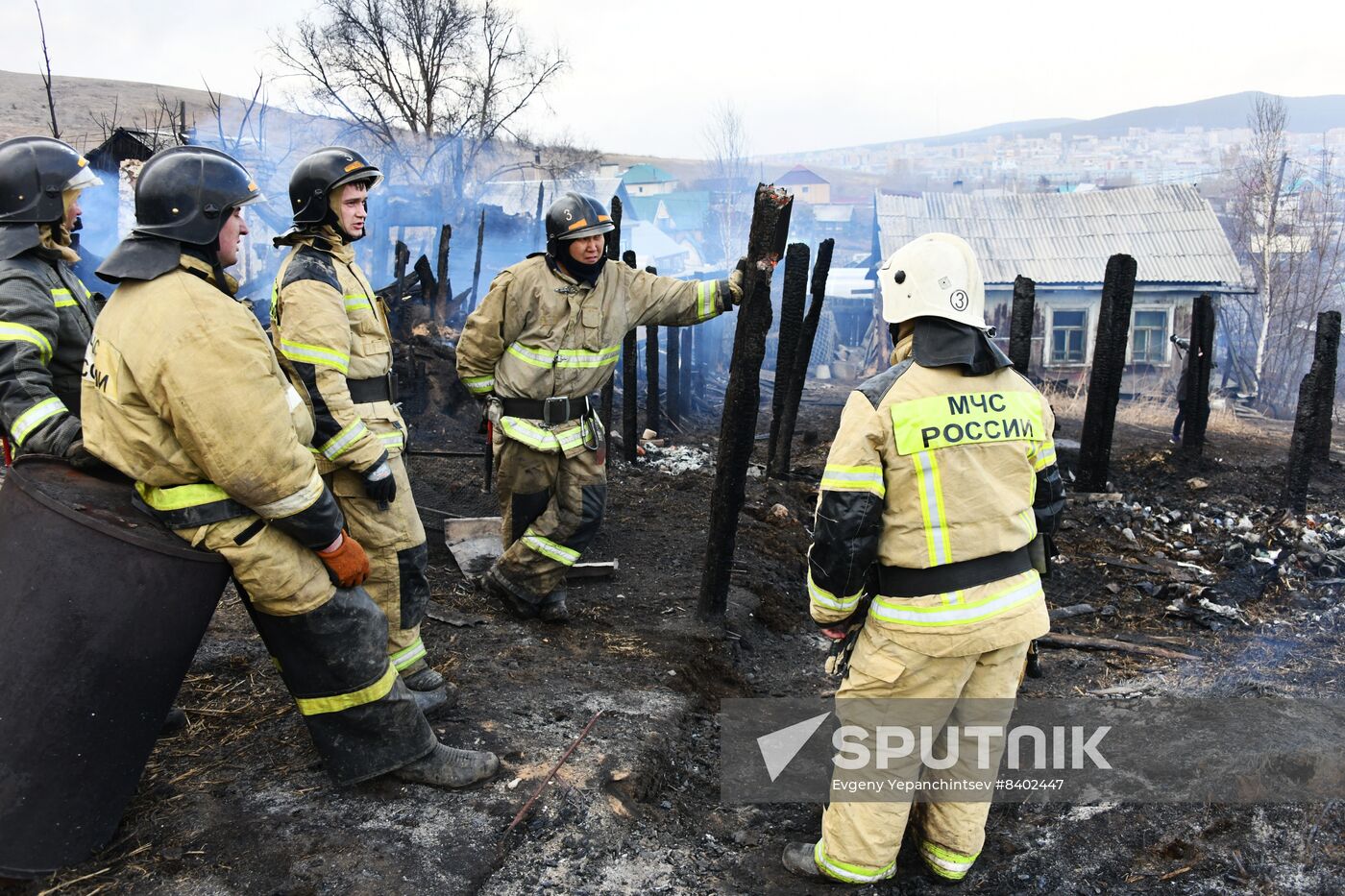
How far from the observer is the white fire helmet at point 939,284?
9.52ft

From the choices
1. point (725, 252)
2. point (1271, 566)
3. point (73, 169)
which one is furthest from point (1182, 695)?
point (725, 252)

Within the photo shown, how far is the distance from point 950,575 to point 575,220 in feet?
9.92

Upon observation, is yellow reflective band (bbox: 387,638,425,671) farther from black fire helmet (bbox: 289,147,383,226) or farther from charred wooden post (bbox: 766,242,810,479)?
charred wooden post (bbox: 766,242,810,479)

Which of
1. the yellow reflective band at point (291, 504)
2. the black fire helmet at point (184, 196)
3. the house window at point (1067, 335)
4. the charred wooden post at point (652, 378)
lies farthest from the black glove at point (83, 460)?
the house window at point (1067, 335)

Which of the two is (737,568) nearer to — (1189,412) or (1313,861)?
(1313,861)

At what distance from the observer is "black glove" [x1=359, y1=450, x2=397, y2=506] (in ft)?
12.6

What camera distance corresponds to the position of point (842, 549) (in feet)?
9.45

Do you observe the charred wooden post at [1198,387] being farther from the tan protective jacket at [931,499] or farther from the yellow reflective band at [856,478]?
the yellow reflective band at [856,478]

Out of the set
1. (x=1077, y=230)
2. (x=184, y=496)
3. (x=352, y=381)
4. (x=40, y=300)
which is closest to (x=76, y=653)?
(x=184, y=496)

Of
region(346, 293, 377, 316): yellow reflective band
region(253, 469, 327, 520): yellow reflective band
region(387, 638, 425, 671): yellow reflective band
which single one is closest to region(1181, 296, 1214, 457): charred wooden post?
region(387, 638, 425, 671): yellow reflective band

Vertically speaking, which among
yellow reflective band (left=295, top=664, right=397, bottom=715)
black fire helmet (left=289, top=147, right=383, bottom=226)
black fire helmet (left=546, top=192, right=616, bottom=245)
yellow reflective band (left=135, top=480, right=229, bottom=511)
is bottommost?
yellow reflective band (left=295, top=664, right=397, bottom=715)

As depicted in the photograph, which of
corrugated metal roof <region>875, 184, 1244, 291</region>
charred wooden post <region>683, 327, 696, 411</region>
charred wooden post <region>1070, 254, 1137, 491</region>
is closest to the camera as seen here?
charred wooden post <region>1070, 254, 1137, 491</region>

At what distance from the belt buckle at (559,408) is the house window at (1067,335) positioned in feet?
69.5

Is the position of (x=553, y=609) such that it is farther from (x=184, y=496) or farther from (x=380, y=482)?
(x=184, y=496)
